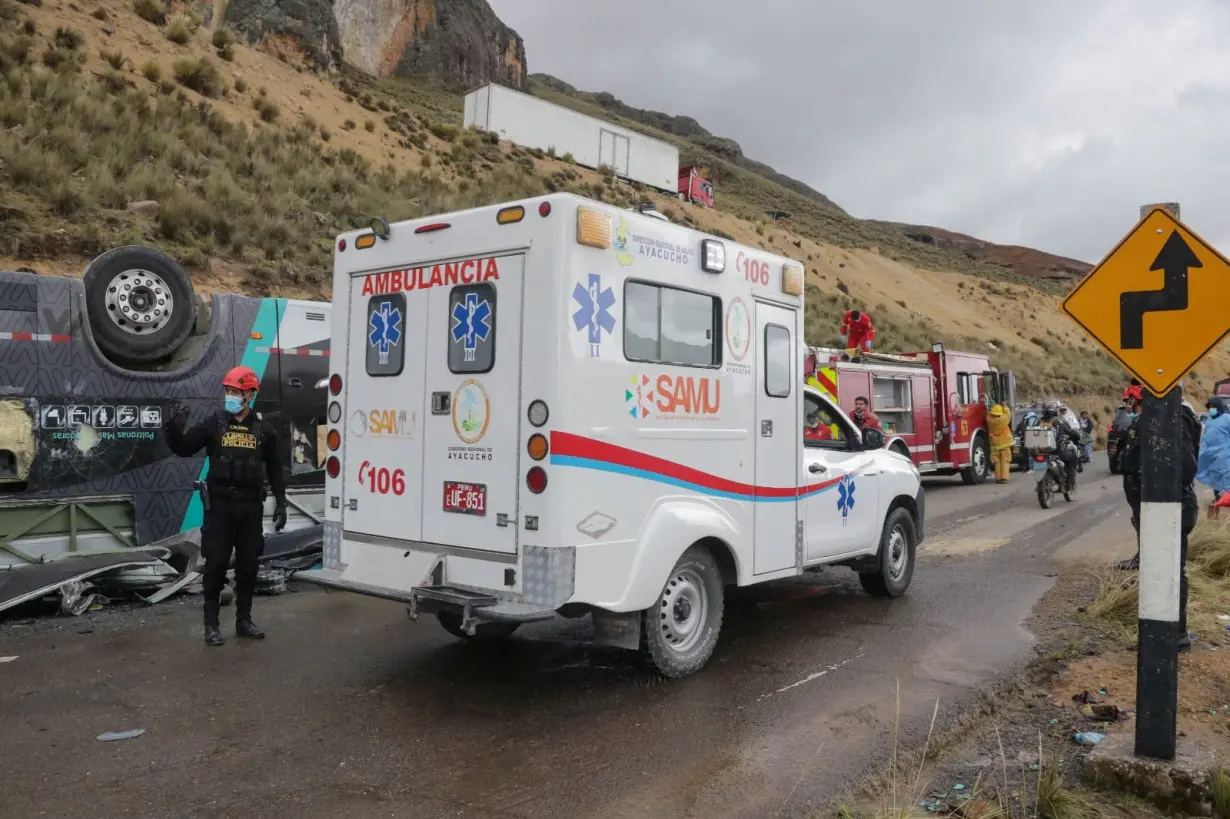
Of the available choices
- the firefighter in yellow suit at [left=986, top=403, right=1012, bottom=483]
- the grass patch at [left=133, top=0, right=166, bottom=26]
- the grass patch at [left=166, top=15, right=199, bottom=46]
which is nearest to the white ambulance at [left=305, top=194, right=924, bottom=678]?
the firefighter in yellow suit at [left=986, top=403, right=1012, bottom=483]

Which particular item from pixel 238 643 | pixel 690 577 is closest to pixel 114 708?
pixel 238 643

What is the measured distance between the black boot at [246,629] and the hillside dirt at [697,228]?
806cm

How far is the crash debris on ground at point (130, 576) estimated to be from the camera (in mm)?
7137

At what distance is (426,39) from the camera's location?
71.8 meters

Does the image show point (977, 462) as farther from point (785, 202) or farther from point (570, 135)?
point (785, 202)

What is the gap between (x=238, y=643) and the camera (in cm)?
670

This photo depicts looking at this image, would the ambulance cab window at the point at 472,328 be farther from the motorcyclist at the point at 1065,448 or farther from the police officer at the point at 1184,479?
the motorcyclist at the point at 1065,448

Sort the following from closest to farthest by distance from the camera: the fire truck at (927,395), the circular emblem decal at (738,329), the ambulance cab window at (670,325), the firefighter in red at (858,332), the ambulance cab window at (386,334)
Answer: the ambulance cab window at (670,325), the ambulance cab window at (386,334), the circular emblem decal at (738,329), the fire truck at (927,395), the firefighter in red at (858,332)

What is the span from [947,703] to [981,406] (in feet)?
53.0

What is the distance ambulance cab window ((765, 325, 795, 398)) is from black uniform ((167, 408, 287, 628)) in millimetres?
3715

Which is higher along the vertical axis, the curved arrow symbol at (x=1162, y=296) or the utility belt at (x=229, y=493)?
the curved arrow symbol at (x=1162, y=296)

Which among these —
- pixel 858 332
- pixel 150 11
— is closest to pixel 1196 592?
pixel 858 332

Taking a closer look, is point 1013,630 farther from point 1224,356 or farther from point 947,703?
point 1224,356

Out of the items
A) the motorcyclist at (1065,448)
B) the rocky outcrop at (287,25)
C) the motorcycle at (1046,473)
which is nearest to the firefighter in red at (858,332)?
the motorcyclist at (1065,448)
